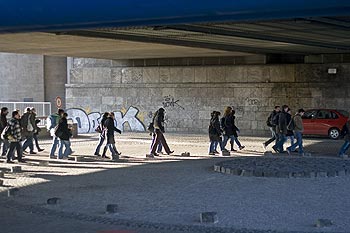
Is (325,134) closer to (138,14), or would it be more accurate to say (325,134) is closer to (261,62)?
(261,62)

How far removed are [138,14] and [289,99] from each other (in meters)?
25.1

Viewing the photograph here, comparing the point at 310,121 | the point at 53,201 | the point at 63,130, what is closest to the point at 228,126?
the point at 63,130

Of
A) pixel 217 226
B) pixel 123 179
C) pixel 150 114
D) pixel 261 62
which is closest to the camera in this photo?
pixel 217 226

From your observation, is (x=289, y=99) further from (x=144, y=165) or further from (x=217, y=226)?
(x=217, y=226)

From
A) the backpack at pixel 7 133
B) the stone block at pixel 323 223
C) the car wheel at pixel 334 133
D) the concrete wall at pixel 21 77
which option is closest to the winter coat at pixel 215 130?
the backpack at pixel 7 133

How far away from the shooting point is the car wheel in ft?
104

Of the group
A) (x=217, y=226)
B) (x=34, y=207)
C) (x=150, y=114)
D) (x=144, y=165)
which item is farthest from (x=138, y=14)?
(x=150, y=114)

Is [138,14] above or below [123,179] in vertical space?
above

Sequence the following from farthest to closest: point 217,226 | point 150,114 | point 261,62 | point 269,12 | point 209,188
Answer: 1. point 150,114
2. point 261,62
3. point 209,188
4. point 217,226
5. point 269,12

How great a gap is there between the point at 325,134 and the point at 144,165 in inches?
546

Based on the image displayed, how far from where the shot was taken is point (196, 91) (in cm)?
3666

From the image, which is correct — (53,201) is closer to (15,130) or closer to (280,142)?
(15,130)

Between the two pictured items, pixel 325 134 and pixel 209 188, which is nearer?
pixel 209 188

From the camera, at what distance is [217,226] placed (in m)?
11.5
